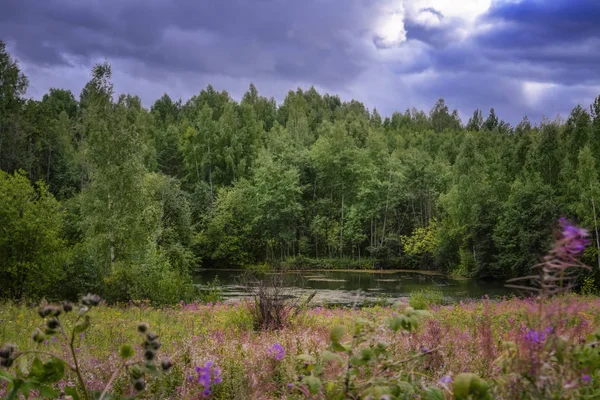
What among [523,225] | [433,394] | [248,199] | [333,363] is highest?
[248,199]

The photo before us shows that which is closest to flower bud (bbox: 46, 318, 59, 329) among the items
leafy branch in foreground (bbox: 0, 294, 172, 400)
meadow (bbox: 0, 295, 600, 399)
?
leafy branch in foreground (bbox: 0, 294, 172, 400)

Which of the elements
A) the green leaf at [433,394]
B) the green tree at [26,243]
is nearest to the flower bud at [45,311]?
the green leaf at [433,394]

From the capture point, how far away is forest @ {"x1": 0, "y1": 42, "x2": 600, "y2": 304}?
17.9 m

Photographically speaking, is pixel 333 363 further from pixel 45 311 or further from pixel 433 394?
pixel 45 311

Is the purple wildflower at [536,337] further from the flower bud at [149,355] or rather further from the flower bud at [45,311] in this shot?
the flower bud at [45,311]

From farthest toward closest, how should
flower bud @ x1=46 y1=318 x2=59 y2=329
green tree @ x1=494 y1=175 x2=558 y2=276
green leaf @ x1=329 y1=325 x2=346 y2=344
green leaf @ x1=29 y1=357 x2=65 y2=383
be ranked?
green tree @ x1=494 y1=175 x2=558 y2=276
green leaf @ x1=329 y1=325 x2=346 y2=344
green leaf @ x1=29 y1=357 x2=65 y2=383
flower bud @ x1=46 y1=318 x2=59 y2=329

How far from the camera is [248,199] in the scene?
5375 cm

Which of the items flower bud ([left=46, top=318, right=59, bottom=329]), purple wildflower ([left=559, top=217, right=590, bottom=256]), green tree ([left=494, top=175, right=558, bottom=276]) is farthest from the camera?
green tree ([left=494, top=175, right=558, bottom=276])

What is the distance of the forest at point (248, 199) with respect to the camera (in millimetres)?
17891

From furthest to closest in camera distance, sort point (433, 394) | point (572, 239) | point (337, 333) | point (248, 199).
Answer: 1. point (248, 199)
2. point (337, 333)
3. point (433, 394)
4. point (572, 239)

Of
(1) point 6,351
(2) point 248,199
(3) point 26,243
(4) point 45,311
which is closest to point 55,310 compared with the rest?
(4) point 45,311

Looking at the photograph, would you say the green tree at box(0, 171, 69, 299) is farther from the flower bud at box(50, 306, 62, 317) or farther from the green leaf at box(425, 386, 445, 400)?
the green leaf at box(425, 386, 445, 400)

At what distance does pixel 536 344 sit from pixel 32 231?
57.5ft

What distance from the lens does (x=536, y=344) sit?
1.52m
